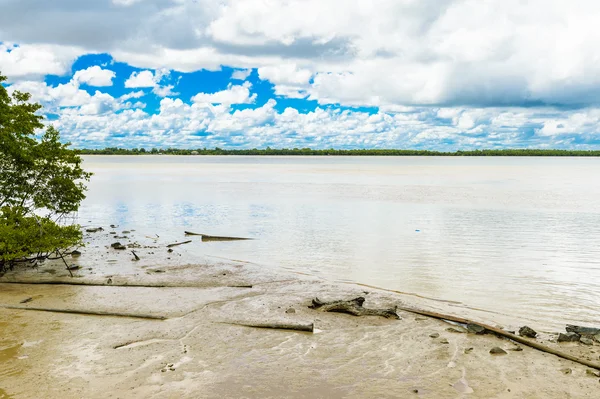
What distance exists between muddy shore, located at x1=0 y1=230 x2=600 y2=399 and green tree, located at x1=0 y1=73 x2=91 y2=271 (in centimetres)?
145

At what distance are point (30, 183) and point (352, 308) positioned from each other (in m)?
12.8

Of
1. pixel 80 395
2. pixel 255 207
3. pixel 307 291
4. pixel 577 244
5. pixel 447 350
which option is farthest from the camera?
pixel 255 207

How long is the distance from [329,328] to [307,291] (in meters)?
3.57

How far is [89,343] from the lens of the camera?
377 inches

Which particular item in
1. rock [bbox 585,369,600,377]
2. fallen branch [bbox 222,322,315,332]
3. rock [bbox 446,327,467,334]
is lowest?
A: rock [bbox 446,327,467,334]

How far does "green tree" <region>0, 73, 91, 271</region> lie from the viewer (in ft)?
48.3

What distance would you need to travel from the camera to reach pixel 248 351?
9367 mm

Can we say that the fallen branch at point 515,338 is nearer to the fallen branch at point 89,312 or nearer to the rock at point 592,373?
the rock at point 592,373

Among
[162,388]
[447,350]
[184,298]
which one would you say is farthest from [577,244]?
[162,388]

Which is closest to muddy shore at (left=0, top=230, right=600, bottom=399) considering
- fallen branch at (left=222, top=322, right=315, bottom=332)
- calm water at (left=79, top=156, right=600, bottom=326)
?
fallen branch at (left=222, top=322, right=315, bottom=332)

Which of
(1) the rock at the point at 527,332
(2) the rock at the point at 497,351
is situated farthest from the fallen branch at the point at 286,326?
(1) the rock at the point at 527,332

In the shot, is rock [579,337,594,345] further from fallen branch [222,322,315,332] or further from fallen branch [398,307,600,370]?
fallen branch [222,322,315,332]

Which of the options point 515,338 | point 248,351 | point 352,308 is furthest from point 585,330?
point 248,351

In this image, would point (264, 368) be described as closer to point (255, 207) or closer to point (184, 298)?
point (184, 298)
